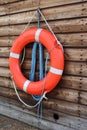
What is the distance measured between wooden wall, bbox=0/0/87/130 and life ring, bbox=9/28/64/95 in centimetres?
13

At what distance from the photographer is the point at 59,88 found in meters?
3.14

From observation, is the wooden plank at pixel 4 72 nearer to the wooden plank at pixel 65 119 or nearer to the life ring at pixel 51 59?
the life ring at pixel 51 59

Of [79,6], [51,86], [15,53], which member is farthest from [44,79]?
[79,6]

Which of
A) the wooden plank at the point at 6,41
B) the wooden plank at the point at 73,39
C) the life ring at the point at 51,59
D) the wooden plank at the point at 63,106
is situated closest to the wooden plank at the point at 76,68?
the life ring at the point at 51,59

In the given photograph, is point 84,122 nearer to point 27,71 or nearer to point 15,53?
point 27,71

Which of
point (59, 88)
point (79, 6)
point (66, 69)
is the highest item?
point (79, 6)

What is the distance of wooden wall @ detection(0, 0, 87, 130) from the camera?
2898 mm

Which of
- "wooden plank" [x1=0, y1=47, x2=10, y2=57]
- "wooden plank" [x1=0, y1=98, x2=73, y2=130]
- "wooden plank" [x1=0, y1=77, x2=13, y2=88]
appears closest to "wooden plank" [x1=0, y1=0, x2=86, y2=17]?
"wooden plank" [x1=0, y1=47, x2=10, y2=57]

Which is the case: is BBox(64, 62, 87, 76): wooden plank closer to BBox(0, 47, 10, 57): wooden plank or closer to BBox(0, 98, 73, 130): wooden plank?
BBox(0, 98, 73, 130): wooden plank

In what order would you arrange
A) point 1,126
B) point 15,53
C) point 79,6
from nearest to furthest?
point 79,6
point 15,53
point 1,126

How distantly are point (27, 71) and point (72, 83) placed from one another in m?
0.79

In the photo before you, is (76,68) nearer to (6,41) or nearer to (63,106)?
(63,106)

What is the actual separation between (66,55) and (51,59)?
195 mm

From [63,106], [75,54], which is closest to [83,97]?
[63,106]
